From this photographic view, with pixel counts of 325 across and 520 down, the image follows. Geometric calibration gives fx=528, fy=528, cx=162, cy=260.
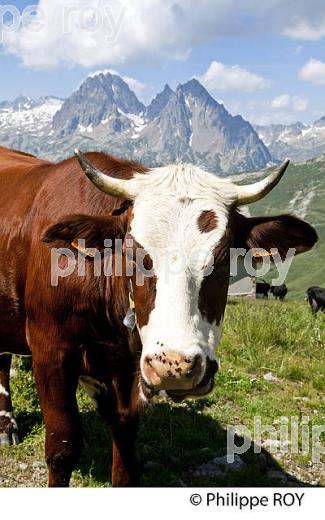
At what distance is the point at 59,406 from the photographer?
15.5ft

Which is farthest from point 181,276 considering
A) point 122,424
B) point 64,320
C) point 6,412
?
point 6,412

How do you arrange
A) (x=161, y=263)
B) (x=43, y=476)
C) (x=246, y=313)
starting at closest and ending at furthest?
(x=161, y=263)
(x=43, y=476)
(x=246, y=313)

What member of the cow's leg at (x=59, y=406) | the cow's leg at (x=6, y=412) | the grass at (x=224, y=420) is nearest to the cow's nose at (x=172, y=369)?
the cow's leg at (x=59, y=406)

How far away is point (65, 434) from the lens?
4766 mm

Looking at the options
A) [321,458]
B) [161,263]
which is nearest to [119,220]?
[161,263]

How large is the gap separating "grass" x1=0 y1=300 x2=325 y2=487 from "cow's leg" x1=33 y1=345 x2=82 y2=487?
3.01 ft

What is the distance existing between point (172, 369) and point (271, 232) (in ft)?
5.38

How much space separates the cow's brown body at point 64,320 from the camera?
4570 mm

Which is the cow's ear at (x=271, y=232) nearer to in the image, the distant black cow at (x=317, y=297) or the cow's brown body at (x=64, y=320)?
the cow's brown body at (x=64, y=320)

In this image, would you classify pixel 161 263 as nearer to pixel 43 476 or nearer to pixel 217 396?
pixel 43 476

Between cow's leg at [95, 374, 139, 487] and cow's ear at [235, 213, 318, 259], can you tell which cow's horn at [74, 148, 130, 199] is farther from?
cow's leg at [95, 374, 139, 487]

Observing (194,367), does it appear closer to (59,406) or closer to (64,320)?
(64,320)

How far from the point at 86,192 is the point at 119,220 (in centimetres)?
82

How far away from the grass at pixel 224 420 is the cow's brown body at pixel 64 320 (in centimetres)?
79
